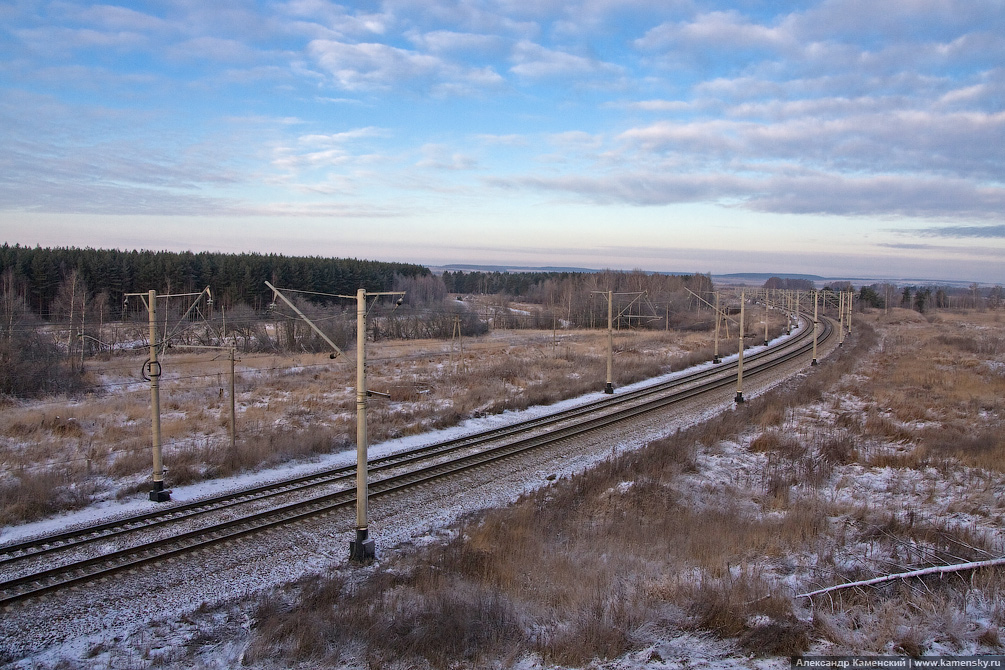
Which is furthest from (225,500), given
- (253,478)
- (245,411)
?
(245,411)

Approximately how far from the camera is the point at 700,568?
8922mm

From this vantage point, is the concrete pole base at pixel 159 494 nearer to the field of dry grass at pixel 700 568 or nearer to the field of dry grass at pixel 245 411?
the field of dry grass at pixel 245 411

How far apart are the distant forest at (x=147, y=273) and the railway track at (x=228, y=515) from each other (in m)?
48.2

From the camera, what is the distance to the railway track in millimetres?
9547

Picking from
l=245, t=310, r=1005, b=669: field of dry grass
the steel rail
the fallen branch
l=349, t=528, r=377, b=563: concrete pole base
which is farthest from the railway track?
the fallen branch

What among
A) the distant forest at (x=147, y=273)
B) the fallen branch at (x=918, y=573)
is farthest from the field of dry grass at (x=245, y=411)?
the distant forest at (x=147, y=273)

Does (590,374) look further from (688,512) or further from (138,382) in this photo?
(138,382)

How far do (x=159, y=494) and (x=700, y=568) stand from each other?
36.6 ft

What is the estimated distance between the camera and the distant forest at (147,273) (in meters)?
61.7

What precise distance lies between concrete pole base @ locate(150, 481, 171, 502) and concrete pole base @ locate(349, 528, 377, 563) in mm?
5240

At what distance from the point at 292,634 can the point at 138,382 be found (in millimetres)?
31492

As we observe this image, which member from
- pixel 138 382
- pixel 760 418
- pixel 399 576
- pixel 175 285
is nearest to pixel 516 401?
pixel 760 418

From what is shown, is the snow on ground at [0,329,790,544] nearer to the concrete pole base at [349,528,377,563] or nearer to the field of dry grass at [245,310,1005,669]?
the concrete pole base at [349,528,377,563]

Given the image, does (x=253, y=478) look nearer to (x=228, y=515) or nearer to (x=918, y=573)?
(x=228, y=515)
